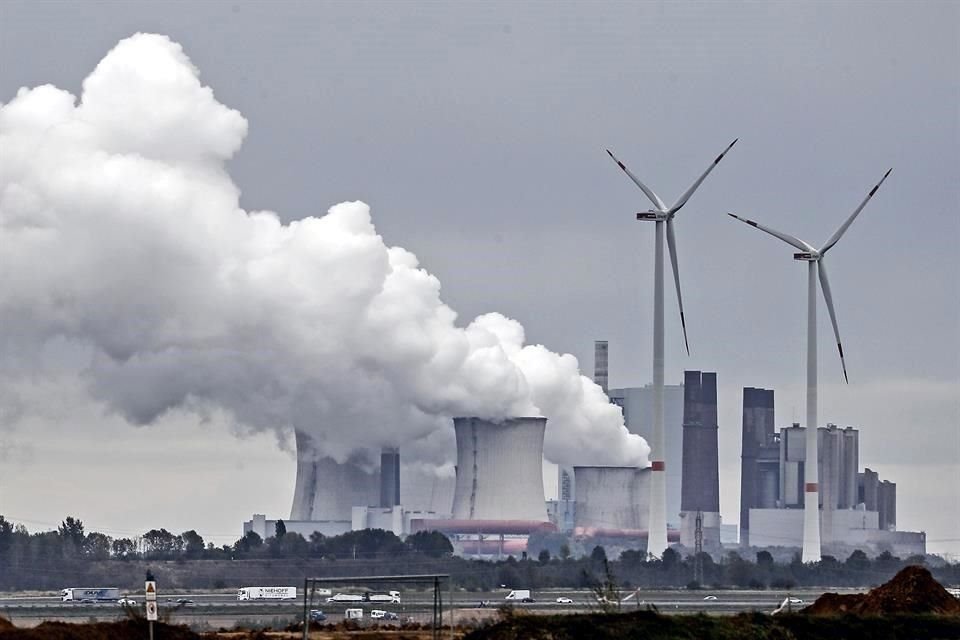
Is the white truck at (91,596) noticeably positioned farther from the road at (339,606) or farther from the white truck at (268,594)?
the white truck at (268,594)

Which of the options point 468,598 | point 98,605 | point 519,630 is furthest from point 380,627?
point 468,598

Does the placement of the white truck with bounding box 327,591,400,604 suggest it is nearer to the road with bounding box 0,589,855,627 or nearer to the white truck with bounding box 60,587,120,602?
the road with bounding box 0,589,855,627

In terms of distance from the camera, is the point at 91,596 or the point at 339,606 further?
the point at 91,596

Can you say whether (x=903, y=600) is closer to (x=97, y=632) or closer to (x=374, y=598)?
(x=97, y=632)

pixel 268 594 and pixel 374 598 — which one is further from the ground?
pixel 268 594

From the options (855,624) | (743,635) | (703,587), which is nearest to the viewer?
(743,635)

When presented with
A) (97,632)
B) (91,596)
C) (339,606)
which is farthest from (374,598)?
(97,632)

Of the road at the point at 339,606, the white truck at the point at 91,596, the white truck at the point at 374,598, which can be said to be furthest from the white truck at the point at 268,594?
the white truck at the point at 91,596

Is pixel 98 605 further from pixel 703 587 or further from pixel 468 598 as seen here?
pixel 703 587
